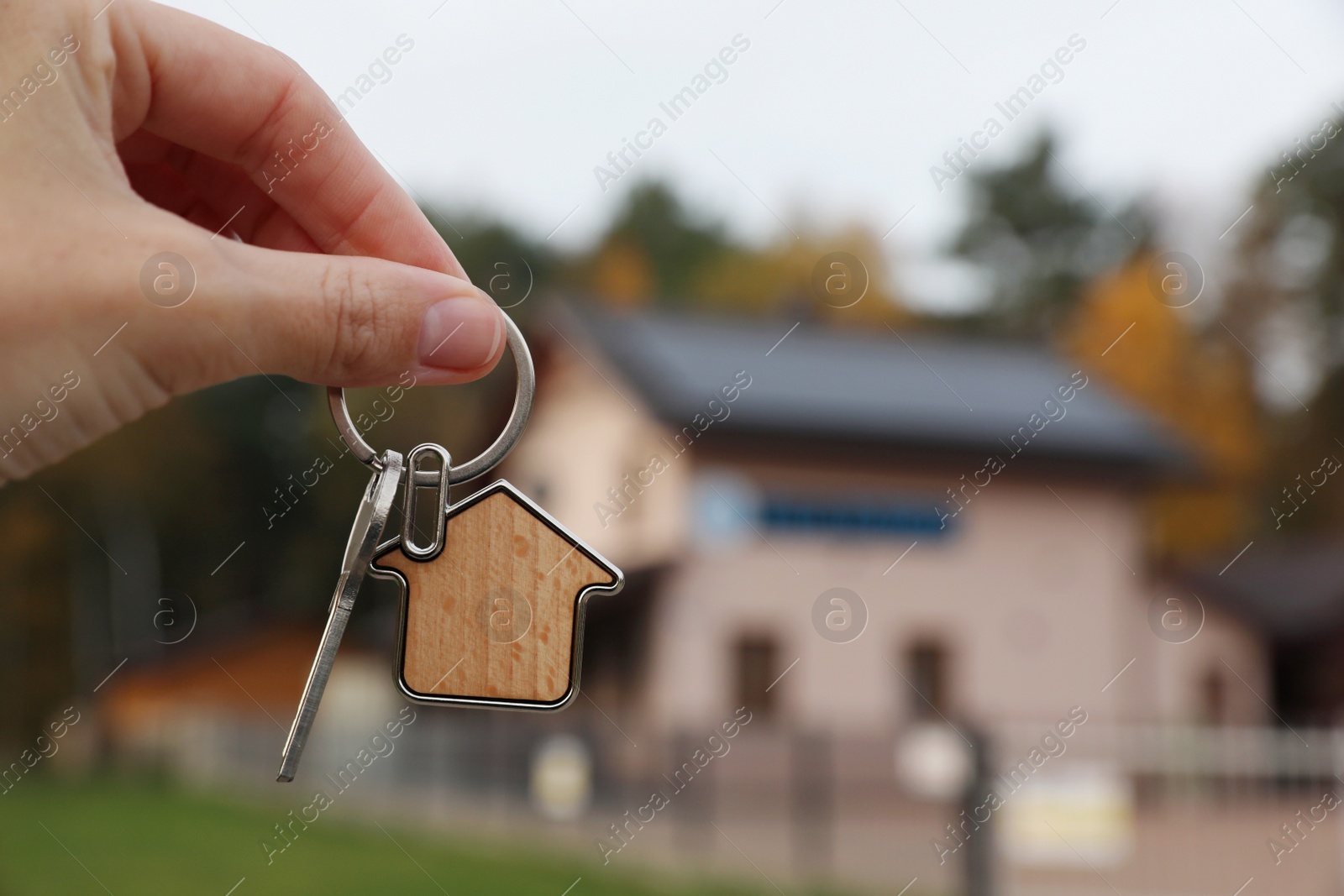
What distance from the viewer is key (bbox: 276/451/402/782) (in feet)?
3.69

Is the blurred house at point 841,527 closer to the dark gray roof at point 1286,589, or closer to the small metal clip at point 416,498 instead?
the dark gray roof at point 1286,589

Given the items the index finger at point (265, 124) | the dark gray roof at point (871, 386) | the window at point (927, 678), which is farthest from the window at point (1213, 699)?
the index finger at point (265, 124)

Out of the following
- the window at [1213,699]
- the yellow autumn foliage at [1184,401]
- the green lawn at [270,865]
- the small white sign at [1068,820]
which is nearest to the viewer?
the small white sign at [1068,820]

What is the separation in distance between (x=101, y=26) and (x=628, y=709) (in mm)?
17226

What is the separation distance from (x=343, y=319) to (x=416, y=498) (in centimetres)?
19

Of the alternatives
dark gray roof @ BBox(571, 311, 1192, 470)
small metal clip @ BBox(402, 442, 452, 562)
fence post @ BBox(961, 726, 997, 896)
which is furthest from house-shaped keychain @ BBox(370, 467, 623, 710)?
dark gray roof @ BBox(571, 311, 1192, 470)

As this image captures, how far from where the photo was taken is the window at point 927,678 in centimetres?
1825

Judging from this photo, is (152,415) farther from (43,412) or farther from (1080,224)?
(43,412)

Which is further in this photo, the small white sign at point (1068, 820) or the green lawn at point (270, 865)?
the green lawn at point (270, 865)

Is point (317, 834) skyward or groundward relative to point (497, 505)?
groundward

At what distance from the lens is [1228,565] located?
2541 centimetres

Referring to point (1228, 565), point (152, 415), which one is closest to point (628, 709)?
point (1228, 565)

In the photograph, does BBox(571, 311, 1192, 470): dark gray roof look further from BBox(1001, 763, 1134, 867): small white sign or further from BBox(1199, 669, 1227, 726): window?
BBox(1001, 763, 1134, 867): small white sign

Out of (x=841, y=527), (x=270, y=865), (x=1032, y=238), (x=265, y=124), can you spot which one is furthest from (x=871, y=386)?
(x=1032, y=238)
